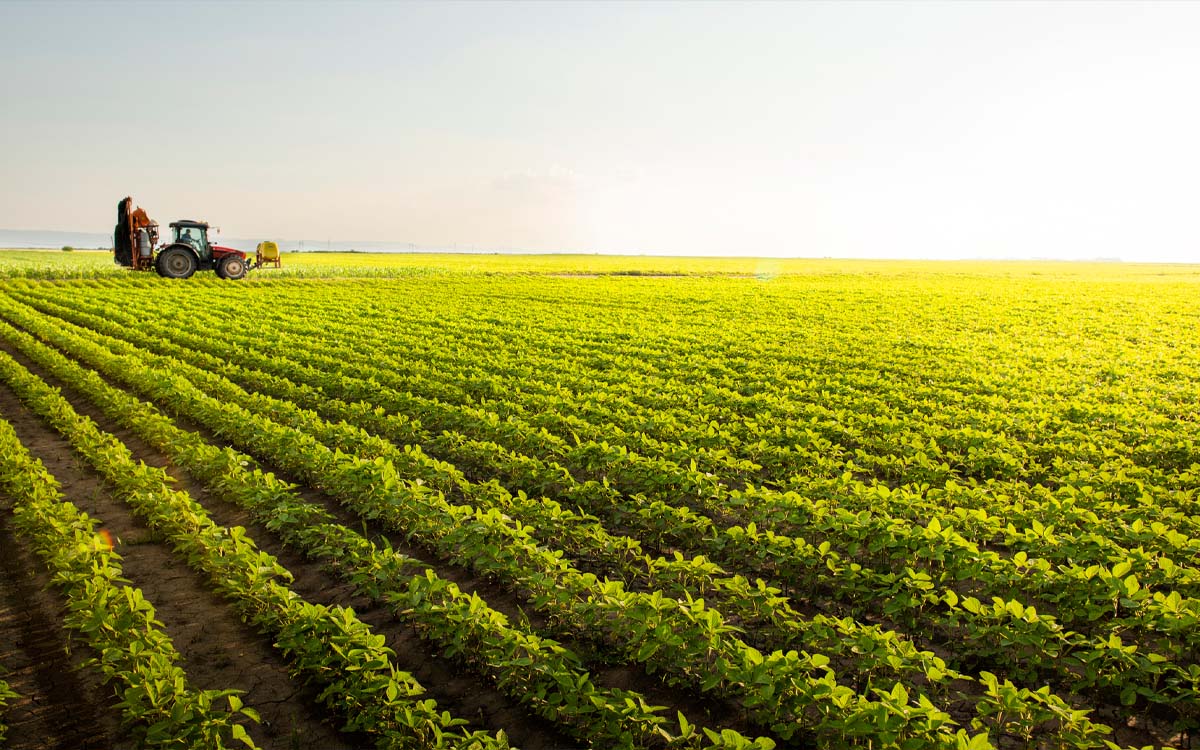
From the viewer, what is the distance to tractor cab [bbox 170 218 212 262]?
32.1m

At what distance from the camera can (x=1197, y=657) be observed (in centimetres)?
520

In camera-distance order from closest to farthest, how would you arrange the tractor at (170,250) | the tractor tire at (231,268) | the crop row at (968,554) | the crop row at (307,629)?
the crop row at (307,629)
the crop row at (968,554)
the tractor at (170,250)
the tractor tire at (231,268)

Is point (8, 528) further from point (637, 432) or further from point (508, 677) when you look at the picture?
point (637, 432)

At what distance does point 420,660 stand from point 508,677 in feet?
3.09

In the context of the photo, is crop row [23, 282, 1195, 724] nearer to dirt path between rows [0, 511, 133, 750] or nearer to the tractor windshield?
dirt path between rows [0, 511, 133, 750]

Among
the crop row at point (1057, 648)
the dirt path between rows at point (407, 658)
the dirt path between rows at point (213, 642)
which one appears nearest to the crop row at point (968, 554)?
the crop row at point (1057, 648)

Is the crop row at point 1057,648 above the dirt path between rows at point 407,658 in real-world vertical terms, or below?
above

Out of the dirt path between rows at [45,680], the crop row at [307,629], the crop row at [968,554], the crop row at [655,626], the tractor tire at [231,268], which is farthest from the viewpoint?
the tractor tire at [231,268]

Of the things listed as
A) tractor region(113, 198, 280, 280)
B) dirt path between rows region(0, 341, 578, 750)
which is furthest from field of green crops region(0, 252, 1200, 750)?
tractor region(113, 198, 280, 280)

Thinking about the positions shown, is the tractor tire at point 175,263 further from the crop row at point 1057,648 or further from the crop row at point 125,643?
the crop row at point 1057,648

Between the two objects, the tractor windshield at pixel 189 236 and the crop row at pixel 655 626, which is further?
the tractor windshield at pixel 189 236

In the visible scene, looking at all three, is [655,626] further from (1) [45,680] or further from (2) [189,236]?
(2) [189,236]

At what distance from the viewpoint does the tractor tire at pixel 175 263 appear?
32.2m

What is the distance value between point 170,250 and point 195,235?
4.26 ft
